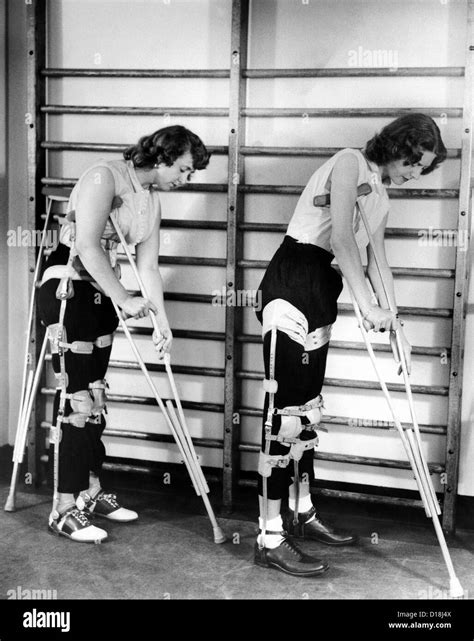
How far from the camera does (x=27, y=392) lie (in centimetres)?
403

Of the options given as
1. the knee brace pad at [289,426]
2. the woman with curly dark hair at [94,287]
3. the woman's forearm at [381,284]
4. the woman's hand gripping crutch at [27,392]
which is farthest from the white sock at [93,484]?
the woman's forearm at [381,284]

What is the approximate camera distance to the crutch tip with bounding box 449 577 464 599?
120 inches

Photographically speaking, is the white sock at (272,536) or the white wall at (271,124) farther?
the white wall at (271,124)

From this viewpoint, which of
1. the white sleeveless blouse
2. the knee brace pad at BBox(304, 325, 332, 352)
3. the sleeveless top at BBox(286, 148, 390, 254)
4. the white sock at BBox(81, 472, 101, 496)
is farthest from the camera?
the white sock at BBox(81, 472, 101, 496)

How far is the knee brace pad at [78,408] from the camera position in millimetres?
3504

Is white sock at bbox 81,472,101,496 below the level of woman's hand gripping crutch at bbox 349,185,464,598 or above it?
below

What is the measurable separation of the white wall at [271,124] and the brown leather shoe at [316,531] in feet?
1.49

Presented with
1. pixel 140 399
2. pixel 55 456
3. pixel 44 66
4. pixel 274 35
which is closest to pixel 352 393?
pixel 140 399

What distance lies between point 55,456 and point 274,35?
224cm

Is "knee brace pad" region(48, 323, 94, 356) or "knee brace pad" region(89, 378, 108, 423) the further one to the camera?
"knee brace pad" region(89, 378, 108, 423)

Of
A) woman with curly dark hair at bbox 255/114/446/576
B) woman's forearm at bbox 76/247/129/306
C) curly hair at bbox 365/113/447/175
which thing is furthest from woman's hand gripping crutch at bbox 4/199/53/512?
curly hair at bbox 365/113/447/175

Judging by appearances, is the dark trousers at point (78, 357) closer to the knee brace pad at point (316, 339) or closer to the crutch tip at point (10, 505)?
the crutch tip at point (10, 505)

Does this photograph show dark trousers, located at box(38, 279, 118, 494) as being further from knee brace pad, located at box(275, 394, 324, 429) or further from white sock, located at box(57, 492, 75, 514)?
knee brace pad, located at box(275, 394, 324, 429)

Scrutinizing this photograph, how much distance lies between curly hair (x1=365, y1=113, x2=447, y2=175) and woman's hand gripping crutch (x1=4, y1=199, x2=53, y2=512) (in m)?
1.79
